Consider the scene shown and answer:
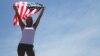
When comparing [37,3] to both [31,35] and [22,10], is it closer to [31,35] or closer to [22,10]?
[31,35]

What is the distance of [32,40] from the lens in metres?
8.38

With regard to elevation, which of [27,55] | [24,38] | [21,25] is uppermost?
[21,25]

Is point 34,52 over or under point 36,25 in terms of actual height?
under

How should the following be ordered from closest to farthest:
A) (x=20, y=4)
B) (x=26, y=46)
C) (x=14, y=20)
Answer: (x=26, y=46) < (x=14, y=20) < (x=20, y=4)

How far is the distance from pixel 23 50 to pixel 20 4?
443cm

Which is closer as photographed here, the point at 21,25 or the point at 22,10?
the point at 21,25

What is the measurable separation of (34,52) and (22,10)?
4.75m

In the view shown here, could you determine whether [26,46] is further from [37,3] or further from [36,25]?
[37,3]

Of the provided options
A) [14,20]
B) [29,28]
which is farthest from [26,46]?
[14,20]

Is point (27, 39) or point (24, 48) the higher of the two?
point (27, 39)

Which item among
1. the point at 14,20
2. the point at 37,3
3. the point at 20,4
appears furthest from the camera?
the point at 20,4

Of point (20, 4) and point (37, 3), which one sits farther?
point (20, 4)

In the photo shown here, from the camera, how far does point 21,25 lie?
8.54 meters

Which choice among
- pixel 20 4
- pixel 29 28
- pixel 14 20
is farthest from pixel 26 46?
pixel 20 4
